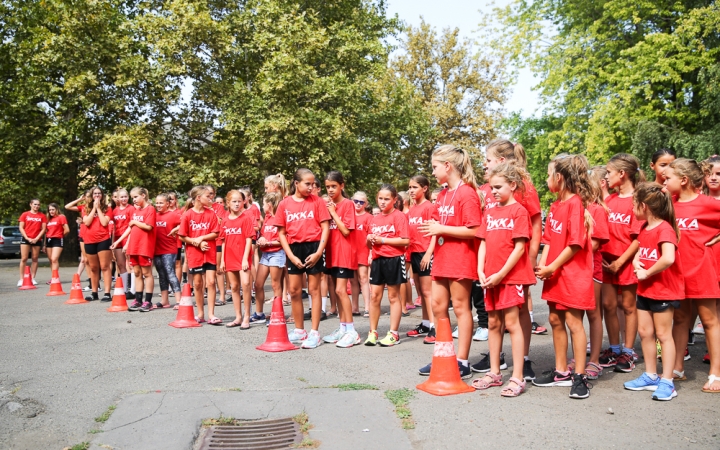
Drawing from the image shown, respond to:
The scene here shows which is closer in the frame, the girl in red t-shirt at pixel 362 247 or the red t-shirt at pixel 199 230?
the red t-shirt at pixel 199 230

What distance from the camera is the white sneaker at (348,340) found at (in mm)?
7590

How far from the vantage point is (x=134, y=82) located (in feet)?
81.0

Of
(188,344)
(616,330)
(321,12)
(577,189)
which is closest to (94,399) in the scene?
(188,344)

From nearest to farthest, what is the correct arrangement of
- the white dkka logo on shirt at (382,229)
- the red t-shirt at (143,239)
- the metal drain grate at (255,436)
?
the metal drain grate at (255,436) → the white dkka logo on shirt at (382,229) → the red t-shirt at (143,239)

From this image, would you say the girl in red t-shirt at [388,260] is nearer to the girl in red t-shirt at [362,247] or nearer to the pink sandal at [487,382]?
the girl in red t-shirt at [362,247]

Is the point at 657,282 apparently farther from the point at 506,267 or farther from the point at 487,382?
the point at 487,382

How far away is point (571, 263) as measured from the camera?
5.54m

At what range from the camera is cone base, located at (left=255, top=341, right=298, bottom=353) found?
740 cm

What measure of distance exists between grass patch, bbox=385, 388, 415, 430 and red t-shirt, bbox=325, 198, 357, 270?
2.64m

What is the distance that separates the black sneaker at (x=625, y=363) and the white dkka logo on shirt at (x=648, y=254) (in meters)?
1.19

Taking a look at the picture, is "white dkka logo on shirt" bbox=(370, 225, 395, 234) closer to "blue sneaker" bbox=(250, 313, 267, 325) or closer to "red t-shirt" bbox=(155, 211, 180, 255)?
"blue sneaker" bbox=(250, 313, 267, 325)

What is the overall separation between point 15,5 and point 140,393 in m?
27.8

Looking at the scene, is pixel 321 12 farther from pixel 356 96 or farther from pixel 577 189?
pixel 577 189

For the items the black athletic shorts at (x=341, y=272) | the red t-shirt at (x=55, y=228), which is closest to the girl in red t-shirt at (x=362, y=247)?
the black athletic shorts at (x=341, y=272)
